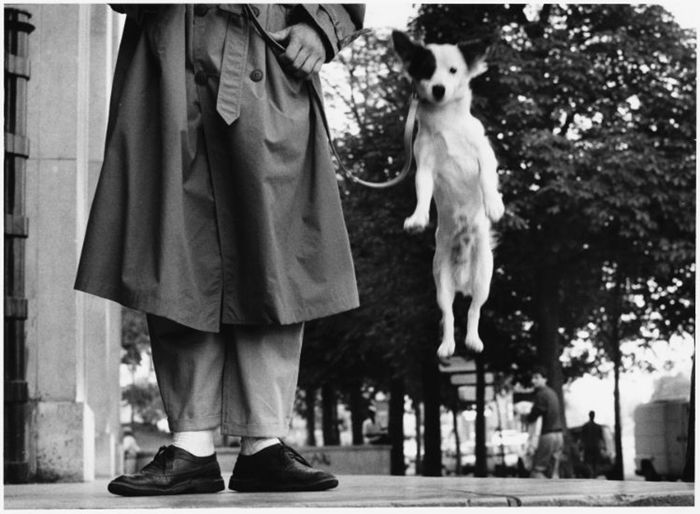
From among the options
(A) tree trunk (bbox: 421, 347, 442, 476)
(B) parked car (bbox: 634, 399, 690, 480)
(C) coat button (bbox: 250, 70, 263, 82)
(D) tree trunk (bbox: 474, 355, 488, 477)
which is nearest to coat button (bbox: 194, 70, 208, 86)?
(C) coat button (bbox: 250, 70, 263, 82)

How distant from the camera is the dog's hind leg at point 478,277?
440 cm

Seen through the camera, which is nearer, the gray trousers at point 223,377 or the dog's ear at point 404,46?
the gray trousers at point 223,377

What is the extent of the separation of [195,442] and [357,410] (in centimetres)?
3060

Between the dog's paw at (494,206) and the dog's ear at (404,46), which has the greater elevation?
the dog's ear at (404,46)

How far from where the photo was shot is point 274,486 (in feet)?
12.0

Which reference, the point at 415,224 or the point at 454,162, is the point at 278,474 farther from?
the point at 454,162

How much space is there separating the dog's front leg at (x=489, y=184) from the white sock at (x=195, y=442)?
1.31 meters

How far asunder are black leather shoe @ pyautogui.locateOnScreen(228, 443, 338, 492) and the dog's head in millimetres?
1368

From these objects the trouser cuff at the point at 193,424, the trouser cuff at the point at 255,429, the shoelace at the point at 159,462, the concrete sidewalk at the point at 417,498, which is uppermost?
the trouser cuff at the point at 193,424

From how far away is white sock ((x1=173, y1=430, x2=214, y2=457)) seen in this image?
11.9 ft

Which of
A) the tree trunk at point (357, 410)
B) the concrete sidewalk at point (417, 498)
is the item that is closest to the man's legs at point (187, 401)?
the concrete sidewalk at point (417, 498)

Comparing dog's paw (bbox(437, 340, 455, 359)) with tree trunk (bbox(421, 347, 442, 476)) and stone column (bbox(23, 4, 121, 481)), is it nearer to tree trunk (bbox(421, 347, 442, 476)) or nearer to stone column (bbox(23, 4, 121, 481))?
stone column (bbox(23, 4, 121, 481))

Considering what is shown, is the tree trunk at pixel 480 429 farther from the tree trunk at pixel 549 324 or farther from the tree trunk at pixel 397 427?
the tree trunk at pixel 397 427

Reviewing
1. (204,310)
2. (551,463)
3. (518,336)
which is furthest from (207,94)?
(518,336)
